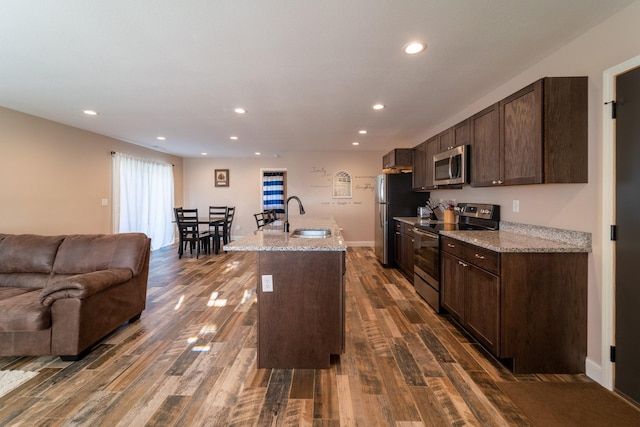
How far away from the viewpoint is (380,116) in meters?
3.96

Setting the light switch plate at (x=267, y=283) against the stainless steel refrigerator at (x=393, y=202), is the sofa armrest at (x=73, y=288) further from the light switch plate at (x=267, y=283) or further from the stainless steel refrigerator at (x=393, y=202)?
the stainless steel refrigerator at (x=393, y=202)

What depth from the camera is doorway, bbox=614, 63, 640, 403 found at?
1.64m

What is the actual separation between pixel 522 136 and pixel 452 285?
1.47 m

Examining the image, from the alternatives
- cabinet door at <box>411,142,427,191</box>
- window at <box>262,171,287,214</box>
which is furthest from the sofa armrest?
window at <box>262,171,287,214</box>

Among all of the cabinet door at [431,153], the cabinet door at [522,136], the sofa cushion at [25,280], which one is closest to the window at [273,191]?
the cabinet door at [431,153]

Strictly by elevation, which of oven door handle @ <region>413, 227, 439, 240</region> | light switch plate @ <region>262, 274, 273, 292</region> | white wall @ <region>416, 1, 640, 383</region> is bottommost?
light switch plate @ <region>262, 274, 273, 292</region>

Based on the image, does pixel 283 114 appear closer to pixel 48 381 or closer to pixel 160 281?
pixel 160 281

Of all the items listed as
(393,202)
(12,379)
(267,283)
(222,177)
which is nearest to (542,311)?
(267,283)

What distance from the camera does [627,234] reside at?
1688 millimetres

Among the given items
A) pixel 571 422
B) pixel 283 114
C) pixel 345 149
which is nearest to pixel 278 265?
pixel 571 422

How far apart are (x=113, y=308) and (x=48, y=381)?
0.67 meters

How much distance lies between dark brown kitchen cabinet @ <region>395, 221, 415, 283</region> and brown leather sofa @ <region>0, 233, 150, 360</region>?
340 cm

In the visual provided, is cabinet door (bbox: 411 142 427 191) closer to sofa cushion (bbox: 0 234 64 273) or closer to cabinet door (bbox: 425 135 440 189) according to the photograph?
cabinet door (bbox: 425 135 440 189)

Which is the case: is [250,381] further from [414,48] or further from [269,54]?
[414,48]
